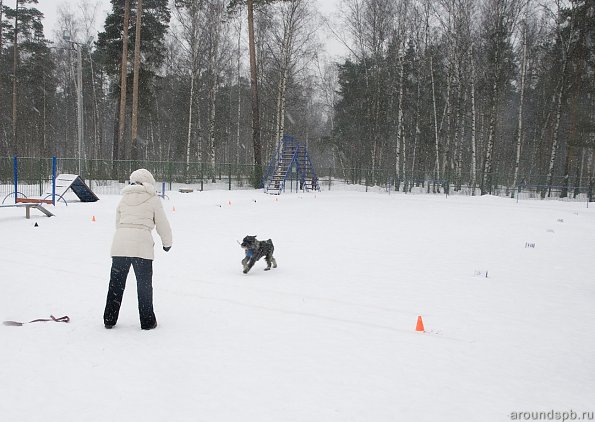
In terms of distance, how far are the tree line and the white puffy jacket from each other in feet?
62.5

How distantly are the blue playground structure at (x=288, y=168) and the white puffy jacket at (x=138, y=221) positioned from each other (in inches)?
855

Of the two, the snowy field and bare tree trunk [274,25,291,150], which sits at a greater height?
bare tree trunk [274,25,291,150]

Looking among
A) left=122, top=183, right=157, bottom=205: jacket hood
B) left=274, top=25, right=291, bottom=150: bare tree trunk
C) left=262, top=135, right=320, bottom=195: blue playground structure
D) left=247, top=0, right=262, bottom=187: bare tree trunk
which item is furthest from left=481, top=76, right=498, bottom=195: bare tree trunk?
left=122, top=183, right=157, bottom=205: jacket hood

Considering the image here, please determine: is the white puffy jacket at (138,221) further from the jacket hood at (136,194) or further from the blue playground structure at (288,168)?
the blue playground structure at (288,168)

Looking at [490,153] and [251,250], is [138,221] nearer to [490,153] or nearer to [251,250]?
[251,250]

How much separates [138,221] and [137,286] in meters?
0.71

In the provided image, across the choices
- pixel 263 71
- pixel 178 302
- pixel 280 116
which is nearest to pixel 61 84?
pixel 263 71

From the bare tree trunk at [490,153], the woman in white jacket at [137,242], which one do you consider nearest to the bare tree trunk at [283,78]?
the bare tree trunk at [490,153]

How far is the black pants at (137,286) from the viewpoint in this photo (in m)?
5.00

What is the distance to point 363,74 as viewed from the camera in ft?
123

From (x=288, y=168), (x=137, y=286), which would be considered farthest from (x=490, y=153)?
(x=137, y=286)

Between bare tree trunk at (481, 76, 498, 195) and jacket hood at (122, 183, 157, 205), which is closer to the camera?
jacket hood at (122, 183, 157, 205)

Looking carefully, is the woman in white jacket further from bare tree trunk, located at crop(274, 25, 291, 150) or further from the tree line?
bare tree trunk, located at crop(274, 25, 291, 150)

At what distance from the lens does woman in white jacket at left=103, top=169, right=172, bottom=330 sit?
195 inches
